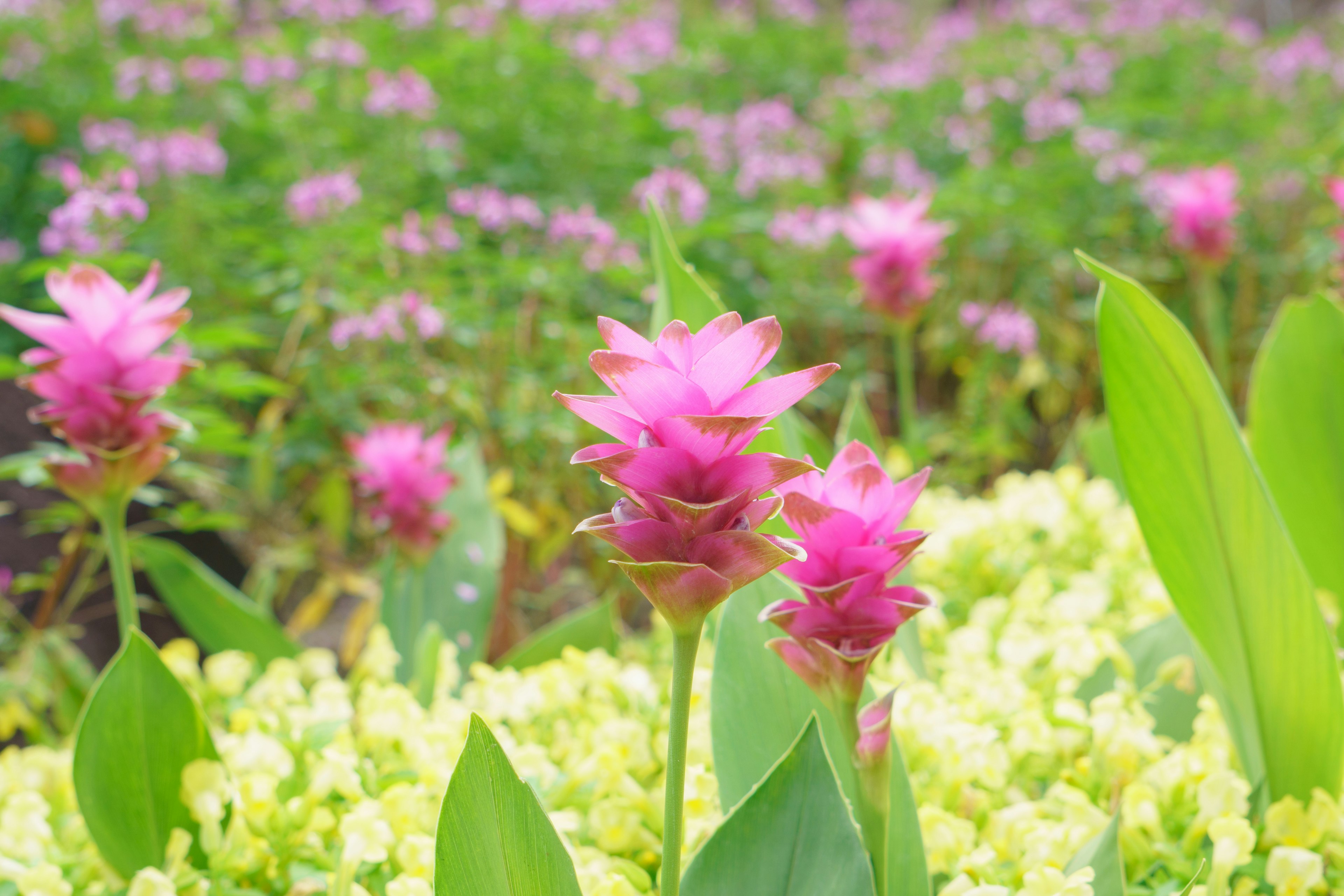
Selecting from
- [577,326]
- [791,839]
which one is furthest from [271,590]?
[791,839]

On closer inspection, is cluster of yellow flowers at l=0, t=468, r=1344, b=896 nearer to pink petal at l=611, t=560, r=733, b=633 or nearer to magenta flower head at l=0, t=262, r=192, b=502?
pink petal at l=611, t=560, r=733, b=633

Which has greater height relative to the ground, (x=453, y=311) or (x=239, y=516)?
(x=453, y=311)

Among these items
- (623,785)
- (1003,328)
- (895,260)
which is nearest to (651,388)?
(623,785)

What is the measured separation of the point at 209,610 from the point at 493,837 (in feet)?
3.76

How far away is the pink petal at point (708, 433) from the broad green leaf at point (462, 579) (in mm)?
1248

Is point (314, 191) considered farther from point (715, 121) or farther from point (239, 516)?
point (715, 121)

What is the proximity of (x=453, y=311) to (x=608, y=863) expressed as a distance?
1338 mm

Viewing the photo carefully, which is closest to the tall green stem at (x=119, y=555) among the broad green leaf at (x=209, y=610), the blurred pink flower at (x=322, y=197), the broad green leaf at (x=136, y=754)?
the broad green leaf at (x=136, y=754)

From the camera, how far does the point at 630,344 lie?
24.0 inches

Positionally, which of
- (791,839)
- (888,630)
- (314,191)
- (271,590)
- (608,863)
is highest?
(314,191)

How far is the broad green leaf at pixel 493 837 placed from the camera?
0.66m

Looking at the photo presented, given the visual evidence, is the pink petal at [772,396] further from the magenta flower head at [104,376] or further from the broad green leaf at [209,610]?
the broad green leaf at [209,610]

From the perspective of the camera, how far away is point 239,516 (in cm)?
228

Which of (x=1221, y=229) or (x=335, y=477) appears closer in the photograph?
(x=335, y=477)
